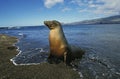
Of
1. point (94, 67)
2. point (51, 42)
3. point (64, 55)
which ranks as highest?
point (51, 42)

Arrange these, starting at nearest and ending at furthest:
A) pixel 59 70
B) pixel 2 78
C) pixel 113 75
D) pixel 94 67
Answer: pixel 2 78
pixel 113 75
pixel 59 70
pixel 94 67

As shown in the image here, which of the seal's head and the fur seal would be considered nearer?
the fur seal

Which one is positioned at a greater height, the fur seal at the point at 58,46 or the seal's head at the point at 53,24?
the seal's head at the point at 53,24

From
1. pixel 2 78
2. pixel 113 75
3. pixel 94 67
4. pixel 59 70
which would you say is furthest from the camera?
pixel 94 67

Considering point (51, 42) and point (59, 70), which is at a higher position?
point (51, 42)

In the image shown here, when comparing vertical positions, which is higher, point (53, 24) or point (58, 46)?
point (53, 24)

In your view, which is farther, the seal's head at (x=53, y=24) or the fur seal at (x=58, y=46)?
the seal's head at (x=53, y=24)

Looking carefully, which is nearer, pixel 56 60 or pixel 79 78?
pixel 79 78

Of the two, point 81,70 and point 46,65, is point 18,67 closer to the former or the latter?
point 46,65

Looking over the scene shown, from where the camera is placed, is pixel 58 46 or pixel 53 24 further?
pixel 53 24

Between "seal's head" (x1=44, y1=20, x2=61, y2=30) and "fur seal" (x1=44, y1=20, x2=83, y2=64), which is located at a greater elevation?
"seal's head" (x1=44, y1=20, x2=61, y2=30)

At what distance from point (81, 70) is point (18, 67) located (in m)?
3.61

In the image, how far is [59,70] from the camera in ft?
30.0

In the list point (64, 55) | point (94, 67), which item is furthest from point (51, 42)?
point (94, 67)
